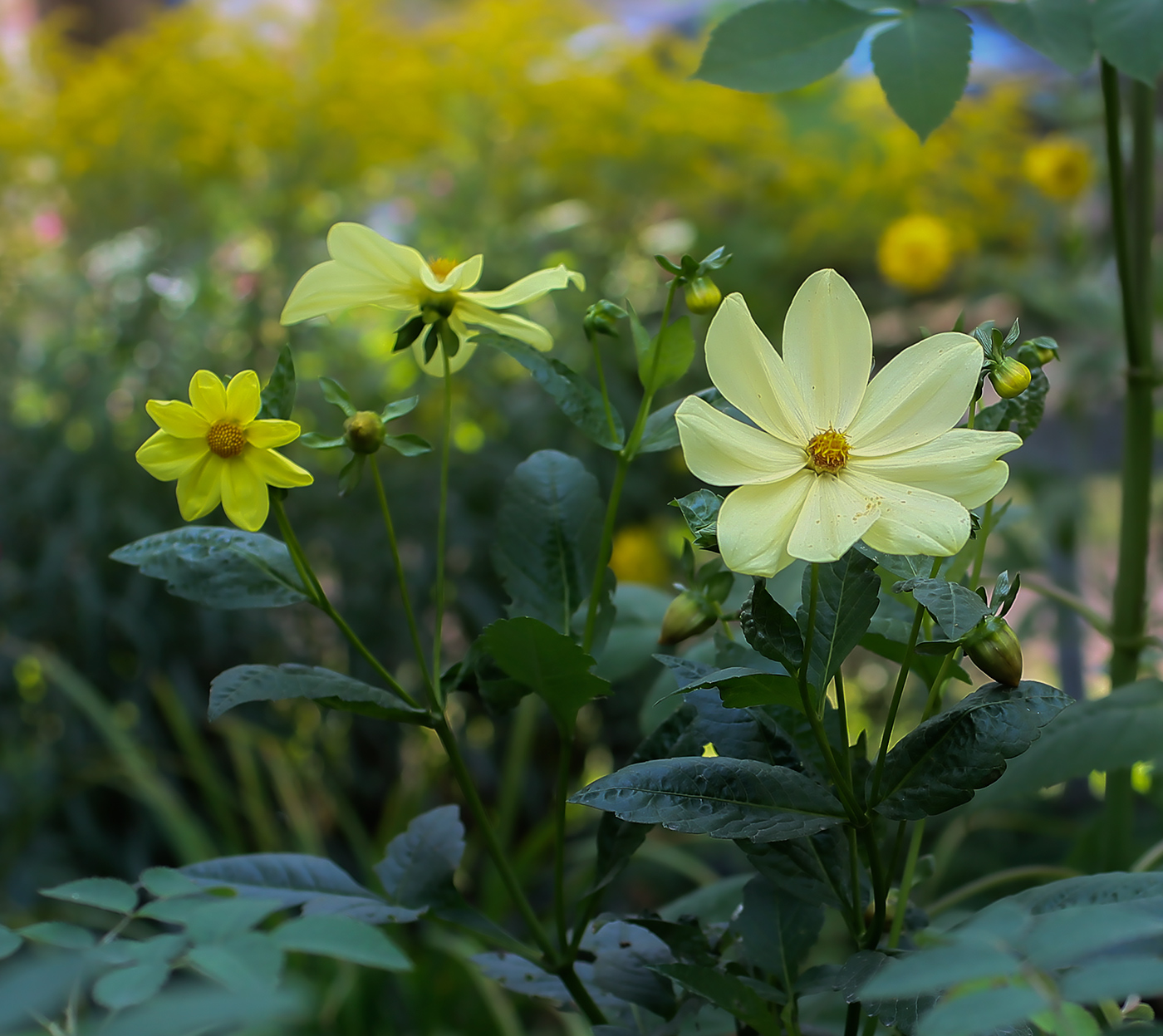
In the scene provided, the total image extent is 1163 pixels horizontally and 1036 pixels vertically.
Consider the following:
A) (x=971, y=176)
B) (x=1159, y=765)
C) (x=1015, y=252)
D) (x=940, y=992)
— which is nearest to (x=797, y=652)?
(x=940, y=992)

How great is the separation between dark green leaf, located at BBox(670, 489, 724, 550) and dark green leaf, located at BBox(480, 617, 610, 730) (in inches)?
2.1

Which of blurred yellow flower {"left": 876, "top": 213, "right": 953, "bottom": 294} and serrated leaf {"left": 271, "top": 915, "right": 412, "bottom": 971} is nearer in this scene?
serrated leaf {"left": 271, "top": 915, "right": 412, "bottom": 971}

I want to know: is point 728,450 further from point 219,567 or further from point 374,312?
point 374,312

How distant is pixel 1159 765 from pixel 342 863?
947 millimetres

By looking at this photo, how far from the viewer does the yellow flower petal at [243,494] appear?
268 millimetres

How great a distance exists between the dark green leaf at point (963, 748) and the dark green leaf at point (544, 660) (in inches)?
3.0

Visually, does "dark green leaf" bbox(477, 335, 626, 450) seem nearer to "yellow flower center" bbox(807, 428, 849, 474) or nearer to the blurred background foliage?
"yellow flower center" bbox(807, 428, 849, 474)

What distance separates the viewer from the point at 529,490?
33 cm

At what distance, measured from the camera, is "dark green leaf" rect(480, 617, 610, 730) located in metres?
0.26

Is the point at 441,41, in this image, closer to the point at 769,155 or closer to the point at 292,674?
the point at 769,155

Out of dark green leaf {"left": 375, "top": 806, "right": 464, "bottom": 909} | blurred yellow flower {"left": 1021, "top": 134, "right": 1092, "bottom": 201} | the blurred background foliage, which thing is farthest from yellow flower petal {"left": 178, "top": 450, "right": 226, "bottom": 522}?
blurred yellow flower {"left": 1021, "top": 134, "right": 1092, "bottom": 201}

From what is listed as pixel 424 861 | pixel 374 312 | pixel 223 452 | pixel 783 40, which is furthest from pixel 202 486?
pixel 374 312

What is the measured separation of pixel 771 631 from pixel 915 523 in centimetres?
4

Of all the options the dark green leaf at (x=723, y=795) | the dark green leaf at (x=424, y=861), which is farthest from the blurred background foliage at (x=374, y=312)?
the dark green leaf at (x=723, y=795)
